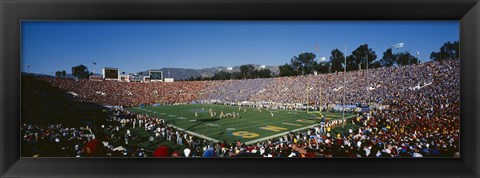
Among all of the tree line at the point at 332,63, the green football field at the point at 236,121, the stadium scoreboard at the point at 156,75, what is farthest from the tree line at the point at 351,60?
the stadium scoreboard at the point at 156,75

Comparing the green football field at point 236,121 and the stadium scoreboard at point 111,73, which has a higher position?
the stadium scoreboard at point 111,73

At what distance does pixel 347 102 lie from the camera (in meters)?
7.70

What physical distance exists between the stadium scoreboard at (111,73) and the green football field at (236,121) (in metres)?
2.27

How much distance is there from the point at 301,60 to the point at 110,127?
3853mm

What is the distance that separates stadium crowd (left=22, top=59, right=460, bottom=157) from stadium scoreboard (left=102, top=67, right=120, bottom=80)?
0.43 metres

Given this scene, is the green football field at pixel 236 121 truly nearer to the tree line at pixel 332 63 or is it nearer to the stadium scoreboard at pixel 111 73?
the tree line at pixel 332 63
